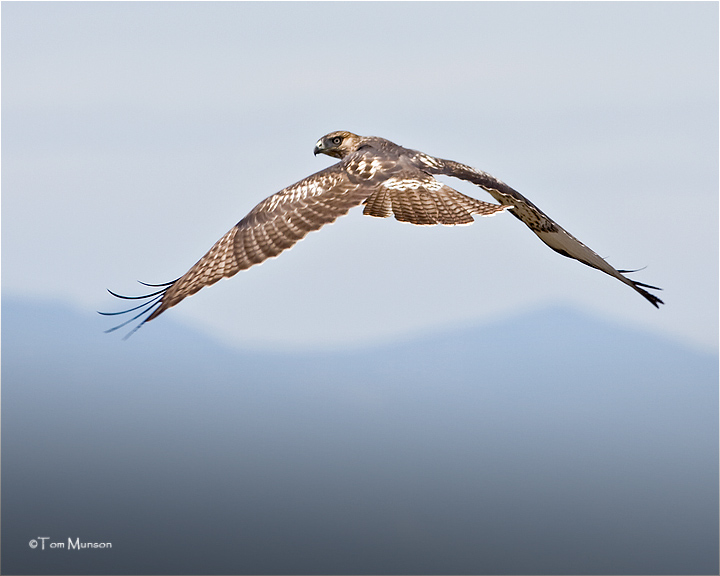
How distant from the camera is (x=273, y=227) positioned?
909cm

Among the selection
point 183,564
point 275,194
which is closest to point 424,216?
point 275,194

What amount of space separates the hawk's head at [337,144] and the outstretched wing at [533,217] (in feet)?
4.93

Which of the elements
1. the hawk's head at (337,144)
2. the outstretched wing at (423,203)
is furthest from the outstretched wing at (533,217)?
the hawk's head at (337,144)

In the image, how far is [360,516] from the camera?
187625 mm

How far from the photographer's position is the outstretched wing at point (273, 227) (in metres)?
8.84

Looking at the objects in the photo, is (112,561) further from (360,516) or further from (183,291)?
(183,291)

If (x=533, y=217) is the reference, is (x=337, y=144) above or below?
above

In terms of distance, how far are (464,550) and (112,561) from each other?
6293 cm

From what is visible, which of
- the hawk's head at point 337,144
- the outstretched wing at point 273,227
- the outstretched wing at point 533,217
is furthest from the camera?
the hawk's head at point 337,144

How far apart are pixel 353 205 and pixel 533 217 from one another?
2.81m

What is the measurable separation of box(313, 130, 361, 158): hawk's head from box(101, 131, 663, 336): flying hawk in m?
1.03

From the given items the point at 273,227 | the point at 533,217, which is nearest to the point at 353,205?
the point at 273,227

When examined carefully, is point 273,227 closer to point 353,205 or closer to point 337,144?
point 353,205

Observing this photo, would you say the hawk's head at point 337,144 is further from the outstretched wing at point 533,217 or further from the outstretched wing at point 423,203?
the outstretched wing at point 423,203
